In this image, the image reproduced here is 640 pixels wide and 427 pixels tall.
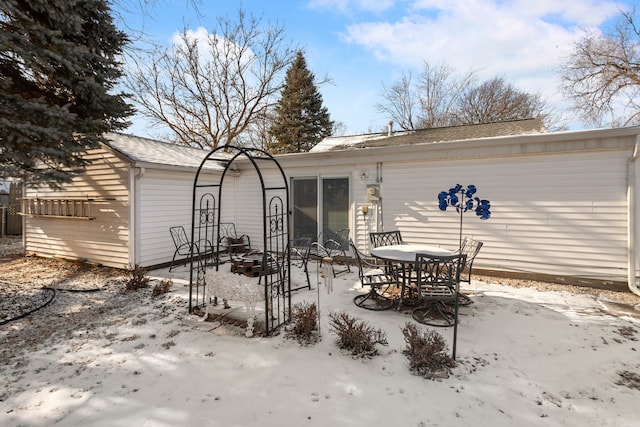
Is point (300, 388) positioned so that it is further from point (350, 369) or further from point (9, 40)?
point (9, 40)

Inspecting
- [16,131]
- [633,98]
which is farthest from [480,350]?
[633,98]

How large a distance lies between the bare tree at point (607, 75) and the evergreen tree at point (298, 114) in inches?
503

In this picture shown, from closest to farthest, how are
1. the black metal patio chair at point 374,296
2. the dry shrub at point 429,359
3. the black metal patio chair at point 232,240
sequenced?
the dry shrub at point 429,359 → the black metal patio chair at point 374,296 → the black metal patio chair at point 232,240

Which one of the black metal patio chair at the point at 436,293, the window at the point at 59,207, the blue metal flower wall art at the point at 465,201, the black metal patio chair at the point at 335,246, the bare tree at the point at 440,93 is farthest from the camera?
the bare tree at the point at 440,93

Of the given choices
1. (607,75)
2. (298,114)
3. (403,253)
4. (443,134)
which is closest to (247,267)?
(403,253)

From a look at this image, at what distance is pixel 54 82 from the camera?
4.66 meters

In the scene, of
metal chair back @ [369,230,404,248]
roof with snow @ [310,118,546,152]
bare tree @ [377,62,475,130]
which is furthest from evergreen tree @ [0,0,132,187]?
bare tree @ [377,62,475,130]

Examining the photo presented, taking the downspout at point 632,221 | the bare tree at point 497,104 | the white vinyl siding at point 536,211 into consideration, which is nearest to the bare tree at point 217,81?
the bare tree at point 497,104

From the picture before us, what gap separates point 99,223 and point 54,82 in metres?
2.85

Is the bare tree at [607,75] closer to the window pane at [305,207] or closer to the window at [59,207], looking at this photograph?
the window pane at [305,207]

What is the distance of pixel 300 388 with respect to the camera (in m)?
2.50

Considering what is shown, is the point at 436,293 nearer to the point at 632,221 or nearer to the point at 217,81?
the point at 632,221

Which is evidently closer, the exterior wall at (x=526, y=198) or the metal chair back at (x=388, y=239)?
the exterior wall at (x=526, y=198)

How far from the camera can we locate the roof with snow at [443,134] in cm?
751
